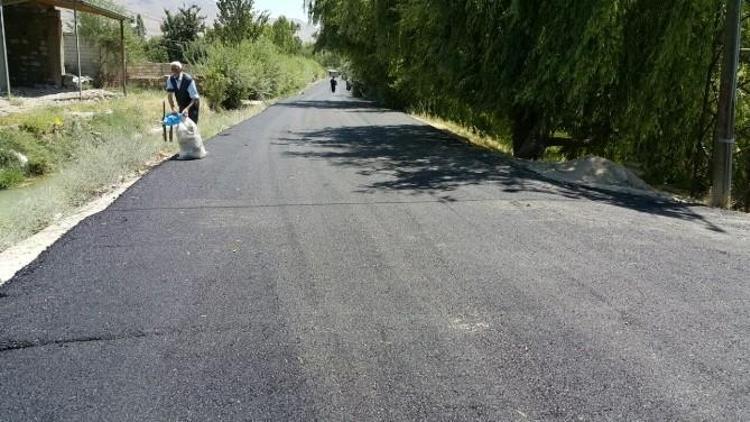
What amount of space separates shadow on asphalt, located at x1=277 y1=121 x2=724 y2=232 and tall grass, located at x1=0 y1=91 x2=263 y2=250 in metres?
3.15

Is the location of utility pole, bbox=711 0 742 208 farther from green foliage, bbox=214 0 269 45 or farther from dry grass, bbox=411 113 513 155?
green foliage, bbox=214 0 269 45

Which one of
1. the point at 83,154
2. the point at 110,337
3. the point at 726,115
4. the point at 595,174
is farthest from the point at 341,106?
the point at 110,337

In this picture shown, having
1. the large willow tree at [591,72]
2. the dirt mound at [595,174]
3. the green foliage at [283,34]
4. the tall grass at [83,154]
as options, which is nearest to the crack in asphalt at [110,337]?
the tall grass at [83,154]

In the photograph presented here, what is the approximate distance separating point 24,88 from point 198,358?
23.8 metres

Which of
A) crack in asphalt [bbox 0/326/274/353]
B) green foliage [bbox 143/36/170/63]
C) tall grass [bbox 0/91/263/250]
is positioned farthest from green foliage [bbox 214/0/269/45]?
crack in asphalt [bbox 0/326/274/353]

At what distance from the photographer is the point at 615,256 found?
19.6ft

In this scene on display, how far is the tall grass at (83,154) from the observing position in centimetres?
764

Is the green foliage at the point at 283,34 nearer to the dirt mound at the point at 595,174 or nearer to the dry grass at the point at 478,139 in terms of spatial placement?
the dry grass at the point at 478,139

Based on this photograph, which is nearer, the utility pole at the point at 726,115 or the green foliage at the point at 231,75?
the utility pole at the point at 726,115

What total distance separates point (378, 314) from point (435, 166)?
7.36 meters

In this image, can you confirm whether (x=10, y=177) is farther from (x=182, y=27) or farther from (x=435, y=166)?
(x=182, y=27)

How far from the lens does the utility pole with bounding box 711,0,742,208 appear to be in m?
9.48

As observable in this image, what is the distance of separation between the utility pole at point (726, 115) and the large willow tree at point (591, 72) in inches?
48.9

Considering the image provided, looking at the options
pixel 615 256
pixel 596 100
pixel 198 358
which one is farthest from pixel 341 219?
pixel 596 100
